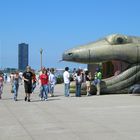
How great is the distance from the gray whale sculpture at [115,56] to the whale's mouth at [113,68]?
0.24m

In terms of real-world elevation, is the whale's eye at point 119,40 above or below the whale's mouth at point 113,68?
above

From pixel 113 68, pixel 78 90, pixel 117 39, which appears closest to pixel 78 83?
pixel 78 90

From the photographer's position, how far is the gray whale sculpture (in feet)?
69.4

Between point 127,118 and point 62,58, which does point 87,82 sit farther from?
point 127,118

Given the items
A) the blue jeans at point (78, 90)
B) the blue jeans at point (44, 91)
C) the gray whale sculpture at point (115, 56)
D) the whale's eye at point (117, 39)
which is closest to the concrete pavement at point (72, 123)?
the blue jeans at point (44, 91)

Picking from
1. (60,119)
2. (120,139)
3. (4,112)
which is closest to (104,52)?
(4,112)

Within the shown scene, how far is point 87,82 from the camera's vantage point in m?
21.4

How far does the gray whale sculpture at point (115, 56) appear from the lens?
69.4 feet

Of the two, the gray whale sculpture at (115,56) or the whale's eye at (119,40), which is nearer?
the gray whale sculpture at (115,56)

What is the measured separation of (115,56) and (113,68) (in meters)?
1.78

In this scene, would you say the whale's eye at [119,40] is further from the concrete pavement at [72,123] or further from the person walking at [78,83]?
the concrete pavement at [72,123]

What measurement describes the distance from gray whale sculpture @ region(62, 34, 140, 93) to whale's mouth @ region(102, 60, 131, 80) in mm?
236

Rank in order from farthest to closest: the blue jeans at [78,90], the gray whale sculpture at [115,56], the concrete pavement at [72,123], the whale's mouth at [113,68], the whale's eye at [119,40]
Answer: the whale's mouth at [113,68] → the whale's eye at [119,40] → the gray whale sculpture at [115,56] → the blue jeans at [78,90] → the concrete pavement at [72,123]

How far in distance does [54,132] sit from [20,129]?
941mm
